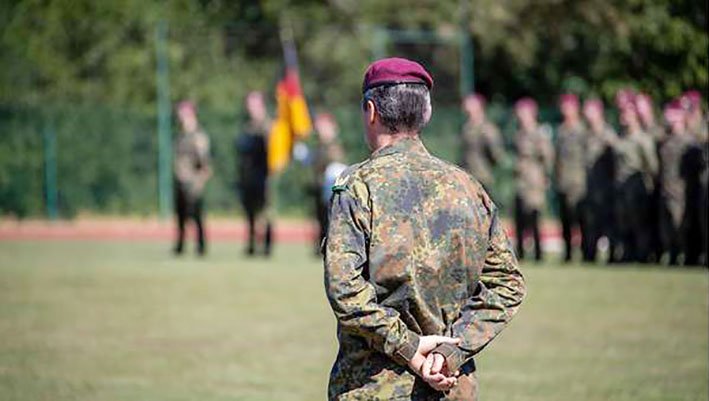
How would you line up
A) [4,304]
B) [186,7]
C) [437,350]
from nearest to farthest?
[437,350] < [4,304] < [186,7]

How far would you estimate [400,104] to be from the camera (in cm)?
529

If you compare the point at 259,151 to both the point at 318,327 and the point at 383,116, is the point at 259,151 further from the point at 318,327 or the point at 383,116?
the point at 383,116

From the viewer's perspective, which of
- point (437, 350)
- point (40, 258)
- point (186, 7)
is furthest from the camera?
point (186, 7)

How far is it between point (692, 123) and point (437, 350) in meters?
16.0

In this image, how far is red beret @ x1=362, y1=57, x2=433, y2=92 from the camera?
5.27 meters

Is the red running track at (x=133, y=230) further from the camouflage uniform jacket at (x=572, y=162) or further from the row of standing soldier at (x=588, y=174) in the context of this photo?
the camouflage uniform jacket at (x=572, y=162)

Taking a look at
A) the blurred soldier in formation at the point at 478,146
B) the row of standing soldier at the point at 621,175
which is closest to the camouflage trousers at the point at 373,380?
the row of standing soldier at the point at 621,175

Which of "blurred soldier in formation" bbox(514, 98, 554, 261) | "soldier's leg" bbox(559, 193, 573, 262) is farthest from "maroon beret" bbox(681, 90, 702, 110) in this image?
"blurred soldier in formation" bbox(514, 98, 554, 261)

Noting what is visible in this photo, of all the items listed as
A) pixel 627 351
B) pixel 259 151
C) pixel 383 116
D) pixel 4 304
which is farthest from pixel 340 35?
pixel 383 116

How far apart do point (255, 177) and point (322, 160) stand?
1.09m

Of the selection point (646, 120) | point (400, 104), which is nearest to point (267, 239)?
point (646, 120)

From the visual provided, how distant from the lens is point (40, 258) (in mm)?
23781

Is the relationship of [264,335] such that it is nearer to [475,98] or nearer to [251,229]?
[251,229]

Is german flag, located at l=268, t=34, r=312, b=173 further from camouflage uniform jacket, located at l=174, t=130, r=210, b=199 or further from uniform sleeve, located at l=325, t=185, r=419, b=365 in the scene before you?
uniform sleeve, located at l=325, t=185, r=419, b=365
